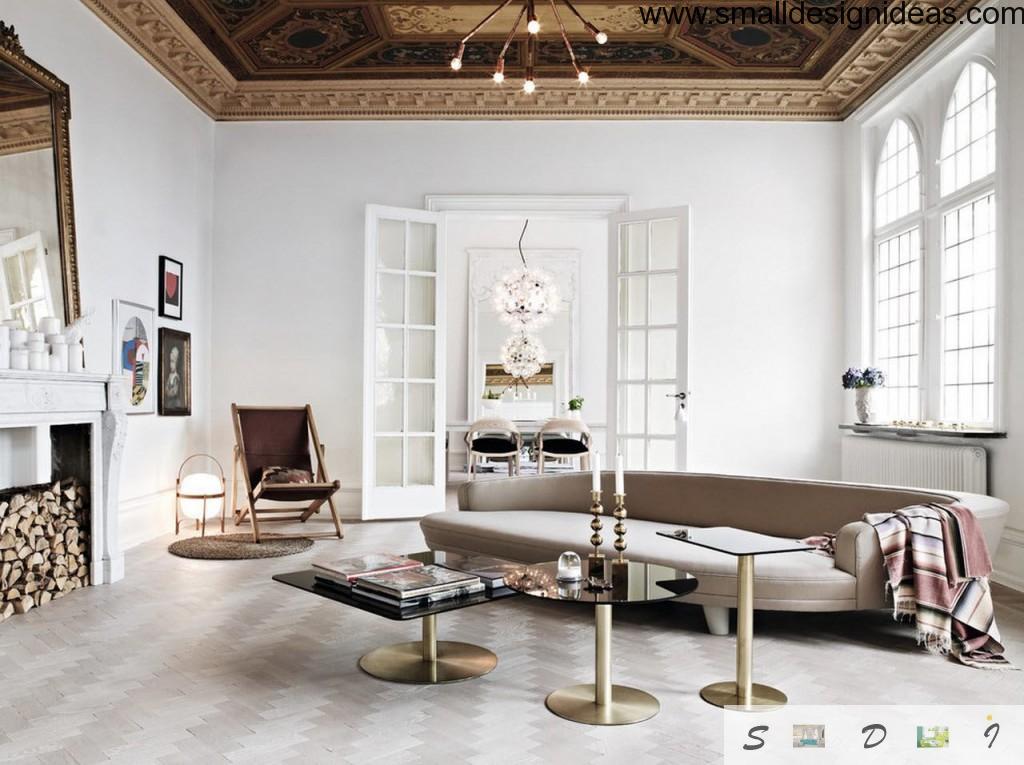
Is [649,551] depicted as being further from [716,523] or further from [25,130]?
[25,130]

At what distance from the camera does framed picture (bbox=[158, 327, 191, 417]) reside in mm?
6496

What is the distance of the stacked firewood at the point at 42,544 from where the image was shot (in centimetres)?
410

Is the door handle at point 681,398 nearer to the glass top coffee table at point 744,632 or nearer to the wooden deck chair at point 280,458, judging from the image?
the wooden deck chair at point 280,458

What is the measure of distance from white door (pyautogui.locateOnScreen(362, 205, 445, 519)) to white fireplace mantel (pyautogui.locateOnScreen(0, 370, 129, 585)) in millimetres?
2446

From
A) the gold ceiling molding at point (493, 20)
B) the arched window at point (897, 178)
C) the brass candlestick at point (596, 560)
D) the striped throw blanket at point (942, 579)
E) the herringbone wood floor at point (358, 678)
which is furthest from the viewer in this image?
the arched window at point (897, 178)

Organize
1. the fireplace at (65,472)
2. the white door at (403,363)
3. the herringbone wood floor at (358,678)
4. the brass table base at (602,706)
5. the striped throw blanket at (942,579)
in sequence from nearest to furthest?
the herringbone wood floor at (358,678) → the brass table base at (602,706) → the striped throw blanket at (942,579) → the fireplace at (65,472) → the white door at (403,363)

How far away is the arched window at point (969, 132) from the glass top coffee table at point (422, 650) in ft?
14.5

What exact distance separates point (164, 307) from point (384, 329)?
5.81 ft

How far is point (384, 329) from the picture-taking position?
23.8ft

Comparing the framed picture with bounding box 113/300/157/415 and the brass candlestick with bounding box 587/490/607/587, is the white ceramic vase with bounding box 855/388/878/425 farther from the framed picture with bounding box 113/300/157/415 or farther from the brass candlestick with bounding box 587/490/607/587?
the framed picture with bounding box 113/300/157/415

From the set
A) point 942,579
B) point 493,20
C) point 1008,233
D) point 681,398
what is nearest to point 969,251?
point 1008,233

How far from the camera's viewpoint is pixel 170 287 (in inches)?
261

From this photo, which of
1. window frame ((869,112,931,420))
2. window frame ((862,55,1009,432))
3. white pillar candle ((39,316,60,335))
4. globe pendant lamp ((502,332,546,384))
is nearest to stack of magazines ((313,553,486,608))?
white pillar candle ((39,316,60,335))

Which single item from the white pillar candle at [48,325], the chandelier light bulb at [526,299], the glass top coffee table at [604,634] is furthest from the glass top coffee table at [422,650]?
the chandelier light bulb at [526,299]
